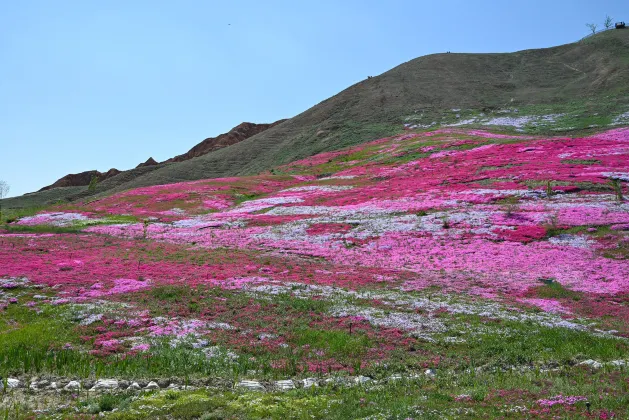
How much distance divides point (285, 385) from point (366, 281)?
590 inches

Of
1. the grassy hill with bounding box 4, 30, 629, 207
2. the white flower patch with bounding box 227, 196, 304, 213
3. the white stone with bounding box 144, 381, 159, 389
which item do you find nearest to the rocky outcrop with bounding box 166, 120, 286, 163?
the grassy hill with bounding box 4, 30, 629, 207

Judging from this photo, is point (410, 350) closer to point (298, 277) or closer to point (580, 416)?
point (580, 416)

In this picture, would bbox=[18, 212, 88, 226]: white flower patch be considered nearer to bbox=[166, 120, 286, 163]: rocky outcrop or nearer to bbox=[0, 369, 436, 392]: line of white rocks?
bbox=[0, 369, 436, 392]: line of white rocks

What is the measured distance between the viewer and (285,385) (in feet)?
41.3

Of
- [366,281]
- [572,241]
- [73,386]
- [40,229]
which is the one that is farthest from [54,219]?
[572,241]

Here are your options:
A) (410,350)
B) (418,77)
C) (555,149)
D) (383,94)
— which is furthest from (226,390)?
(418,77)

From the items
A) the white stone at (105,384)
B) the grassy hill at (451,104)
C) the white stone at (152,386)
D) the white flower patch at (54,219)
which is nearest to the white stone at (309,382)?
the white stone at (152,386)

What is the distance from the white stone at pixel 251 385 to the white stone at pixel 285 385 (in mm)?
513

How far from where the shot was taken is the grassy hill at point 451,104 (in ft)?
314

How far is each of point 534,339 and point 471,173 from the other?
144 feet

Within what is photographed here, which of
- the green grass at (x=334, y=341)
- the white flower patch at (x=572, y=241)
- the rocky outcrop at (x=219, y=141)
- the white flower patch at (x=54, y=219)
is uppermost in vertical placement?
the rocky outcrop at (x=219, y=141)

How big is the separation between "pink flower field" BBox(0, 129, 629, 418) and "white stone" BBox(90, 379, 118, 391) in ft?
2.62

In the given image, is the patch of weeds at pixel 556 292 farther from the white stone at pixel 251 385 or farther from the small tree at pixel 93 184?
the small tree at pixel 93 184

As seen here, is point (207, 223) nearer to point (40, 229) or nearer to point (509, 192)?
point (40, 229)
